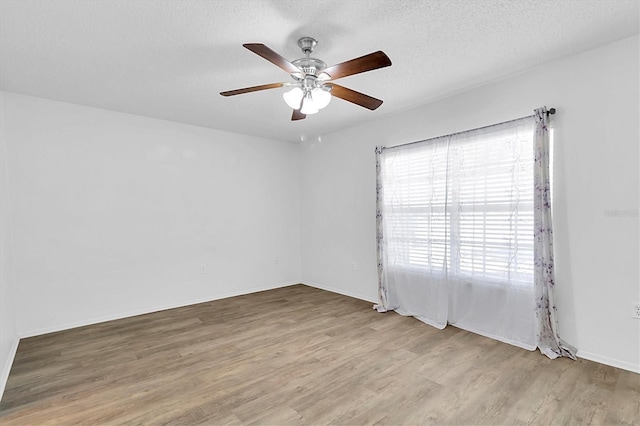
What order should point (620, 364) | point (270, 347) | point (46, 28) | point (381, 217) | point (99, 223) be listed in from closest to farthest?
point (46, 28) → point (620, 364) → point (270, 347) → point (99, 223) → point (381, 217)

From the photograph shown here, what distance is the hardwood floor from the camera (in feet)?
6.44

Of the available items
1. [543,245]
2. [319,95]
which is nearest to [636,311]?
[543,245]

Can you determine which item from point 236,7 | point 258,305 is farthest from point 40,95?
point 258,305

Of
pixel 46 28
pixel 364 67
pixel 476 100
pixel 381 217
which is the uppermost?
pixel 46 28

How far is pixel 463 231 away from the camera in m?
3.30

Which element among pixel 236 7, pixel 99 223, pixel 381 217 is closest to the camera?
pixel 236 7

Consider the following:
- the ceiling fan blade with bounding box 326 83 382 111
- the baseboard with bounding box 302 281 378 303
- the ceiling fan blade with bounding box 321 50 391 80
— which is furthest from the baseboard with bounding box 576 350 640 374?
the ceiling fan blade with bounding box 321 50 391 80

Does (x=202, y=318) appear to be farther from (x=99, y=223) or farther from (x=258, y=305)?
(x=99, y=223)

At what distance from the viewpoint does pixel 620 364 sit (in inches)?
95.0

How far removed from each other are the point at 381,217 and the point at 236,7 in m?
2.87

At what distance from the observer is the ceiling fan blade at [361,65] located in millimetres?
1806

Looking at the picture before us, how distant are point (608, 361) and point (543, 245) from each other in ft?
3.21

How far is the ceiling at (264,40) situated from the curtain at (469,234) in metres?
0.71

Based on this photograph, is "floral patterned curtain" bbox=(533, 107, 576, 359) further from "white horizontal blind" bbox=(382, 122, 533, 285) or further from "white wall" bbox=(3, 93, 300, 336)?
"white wall" bbox=(3, 93, 300, 336)
